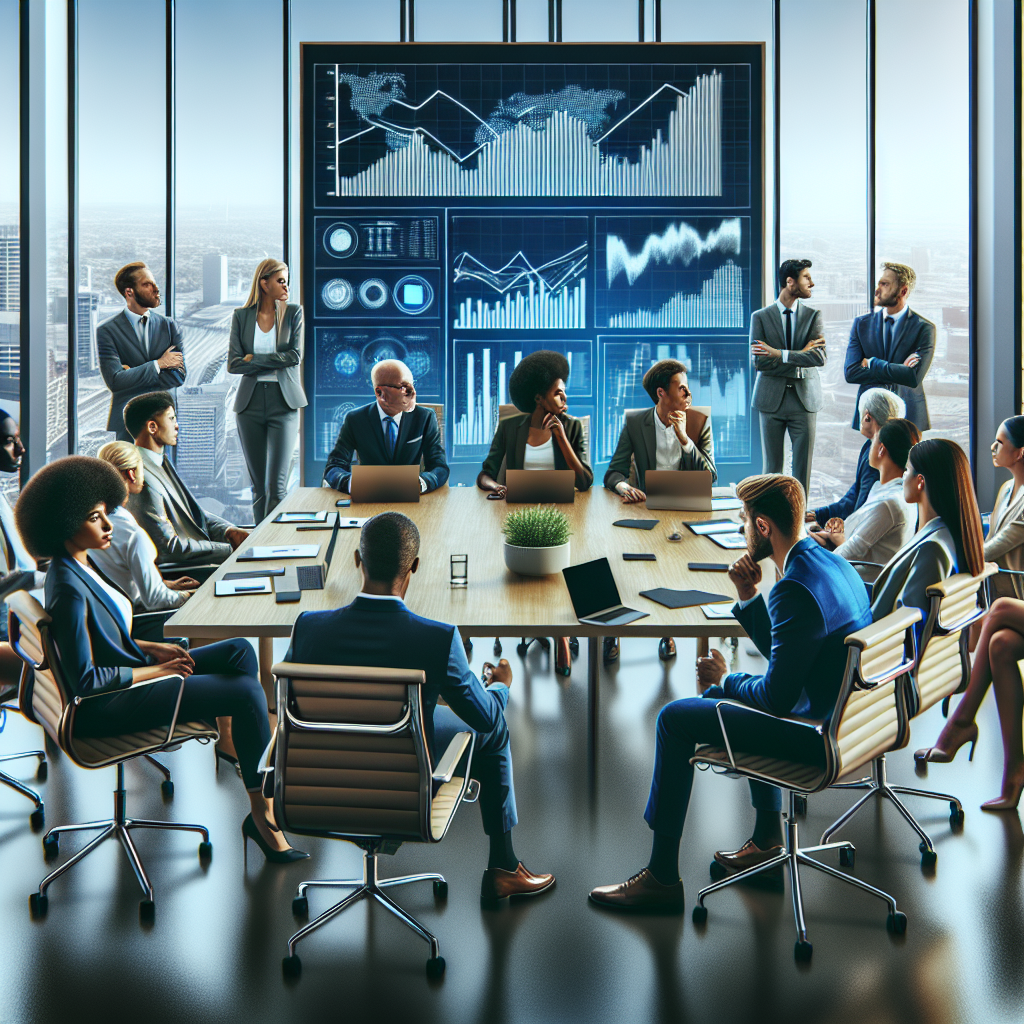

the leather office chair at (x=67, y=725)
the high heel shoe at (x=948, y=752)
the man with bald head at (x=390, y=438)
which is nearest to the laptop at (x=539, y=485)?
the man with bald head at (x=390, y=438)

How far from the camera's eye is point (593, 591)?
366 cm

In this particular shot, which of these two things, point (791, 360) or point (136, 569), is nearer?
point (136, 569)

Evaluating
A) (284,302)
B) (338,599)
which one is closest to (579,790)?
(338,599)

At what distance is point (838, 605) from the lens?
303cm

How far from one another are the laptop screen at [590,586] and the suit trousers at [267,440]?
4.14 metres

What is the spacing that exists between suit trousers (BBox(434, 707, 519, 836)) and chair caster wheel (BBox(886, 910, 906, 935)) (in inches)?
44.3

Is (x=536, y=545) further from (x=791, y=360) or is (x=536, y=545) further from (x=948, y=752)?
(x=791, y=360)

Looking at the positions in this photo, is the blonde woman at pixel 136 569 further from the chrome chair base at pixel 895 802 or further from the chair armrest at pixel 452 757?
the chrome chair base at pixel 895 802

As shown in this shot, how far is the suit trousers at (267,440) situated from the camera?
7.36m

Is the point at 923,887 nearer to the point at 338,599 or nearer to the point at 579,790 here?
the point at 579,790

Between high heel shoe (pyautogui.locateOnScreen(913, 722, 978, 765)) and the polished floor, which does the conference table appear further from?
high heel shoe (pyautogui.locateOnScreen(913, 722, 978, 765))

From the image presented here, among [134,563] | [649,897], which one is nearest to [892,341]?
[649,897]

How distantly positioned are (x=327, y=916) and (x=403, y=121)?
6.82 m

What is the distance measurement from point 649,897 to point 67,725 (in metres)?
1.78
